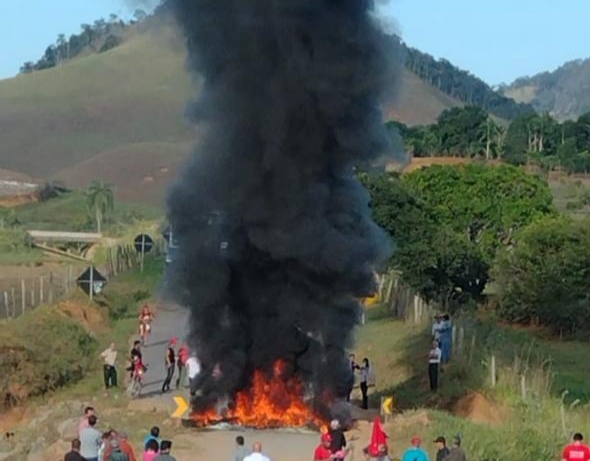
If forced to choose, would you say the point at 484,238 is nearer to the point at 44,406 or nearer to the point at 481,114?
the point at 44,406

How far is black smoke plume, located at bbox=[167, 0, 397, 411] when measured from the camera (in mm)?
29141

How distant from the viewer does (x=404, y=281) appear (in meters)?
58.5

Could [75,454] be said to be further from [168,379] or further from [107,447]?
[168,379]

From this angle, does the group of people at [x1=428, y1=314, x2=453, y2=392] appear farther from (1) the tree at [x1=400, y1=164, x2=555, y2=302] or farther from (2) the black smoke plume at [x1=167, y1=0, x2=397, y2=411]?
(1) the tree at [x1=400, y1=164, x2=555, y2=302]

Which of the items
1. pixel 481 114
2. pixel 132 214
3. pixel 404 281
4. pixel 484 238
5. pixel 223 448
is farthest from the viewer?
pixel 481 114

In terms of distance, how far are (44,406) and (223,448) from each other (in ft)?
36.7

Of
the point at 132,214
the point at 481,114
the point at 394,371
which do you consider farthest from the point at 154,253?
the point at 481,114

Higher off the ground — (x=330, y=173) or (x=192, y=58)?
(x=192, y=58)

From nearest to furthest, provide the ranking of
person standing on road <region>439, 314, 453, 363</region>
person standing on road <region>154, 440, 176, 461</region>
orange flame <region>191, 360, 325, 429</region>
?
person standing on road <region>154, 440, 176, 461</region> → orange flame <region>191, 360, 325, 429</region> → person standing on road <region>439, 314, 453, 363</region>

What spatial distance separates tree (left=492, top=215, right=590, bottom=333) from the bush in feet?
68.8

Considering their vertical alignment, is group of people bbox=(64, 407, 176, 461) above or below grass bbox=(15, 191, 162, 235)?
above

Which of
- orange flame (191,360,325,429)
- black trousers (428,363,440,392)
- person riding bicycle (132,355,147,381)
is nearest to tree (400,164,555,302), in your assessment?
black trousers (428,363,440,392)

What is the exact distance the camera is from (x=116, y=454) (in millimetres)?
19656

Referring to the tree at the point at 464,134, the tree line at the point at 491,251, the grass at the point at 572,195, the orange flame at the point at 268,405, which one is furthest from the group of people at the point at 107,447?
the tree at the point at 464,134
